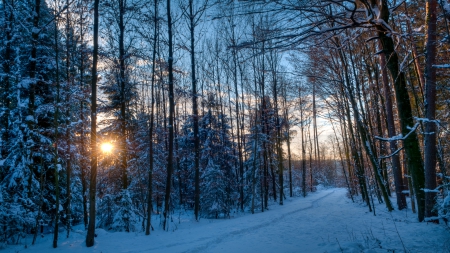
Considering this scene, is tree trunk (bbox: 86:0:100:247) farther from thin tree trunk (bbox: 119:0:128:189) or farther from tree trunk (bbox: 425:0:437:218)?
tree trunk (bbox: 425:0:437:218)

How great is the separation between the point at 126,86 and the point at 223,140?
943 cm

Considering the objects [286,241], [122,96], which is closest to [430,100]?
[286,241]

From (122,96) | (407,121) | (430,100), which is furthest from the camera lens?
(122,96)

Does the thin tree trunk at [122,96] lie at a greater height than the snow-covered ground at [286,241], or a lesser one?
greater

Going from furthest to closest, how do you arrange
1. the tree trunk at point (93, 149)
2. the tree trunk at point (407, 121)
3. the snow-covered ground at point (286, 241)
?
the tree trunk at point (93, 149), the tree trunk at point (407, 121), the snow-covered ground at point (286, 241)

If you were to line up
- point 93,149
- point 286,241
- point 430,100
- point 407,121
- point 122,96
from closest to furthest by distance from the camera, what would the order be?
point 430,100, point 407,121, point 286,241, point 93,149, point 122,96

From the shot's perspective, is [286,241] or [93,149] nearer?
[286,241]

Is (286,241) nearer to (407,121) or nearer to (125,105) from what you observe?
(407,121)

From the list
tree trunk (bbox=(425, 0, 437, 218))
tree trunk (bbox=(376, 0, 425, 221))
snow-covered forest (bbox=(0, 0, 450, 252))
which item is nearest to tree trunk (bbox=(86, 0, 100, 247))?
snow-covered forest (bbox=(0, 0, 450, 252))

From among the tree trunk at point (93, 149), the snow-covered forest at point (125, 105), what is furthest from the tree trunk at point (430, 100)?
the tree trunk at point (93, 149)

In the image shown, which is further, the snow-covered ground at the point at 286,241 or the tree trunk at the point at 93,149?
the tree trunk at the point at 93,149

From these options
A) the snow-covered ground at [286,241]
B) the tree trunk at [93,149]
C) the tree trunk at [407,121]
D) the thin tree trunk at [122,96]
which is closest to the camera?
the snow-covered ground at [286,241]

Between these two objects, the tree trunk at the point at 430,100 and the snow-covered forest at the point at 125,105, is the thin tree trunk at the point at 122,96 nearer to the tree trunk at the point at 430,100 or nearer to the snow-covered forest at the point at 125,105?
the snow-covered forest at the point at 125,105

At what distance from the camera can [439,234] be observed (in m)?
4.72
